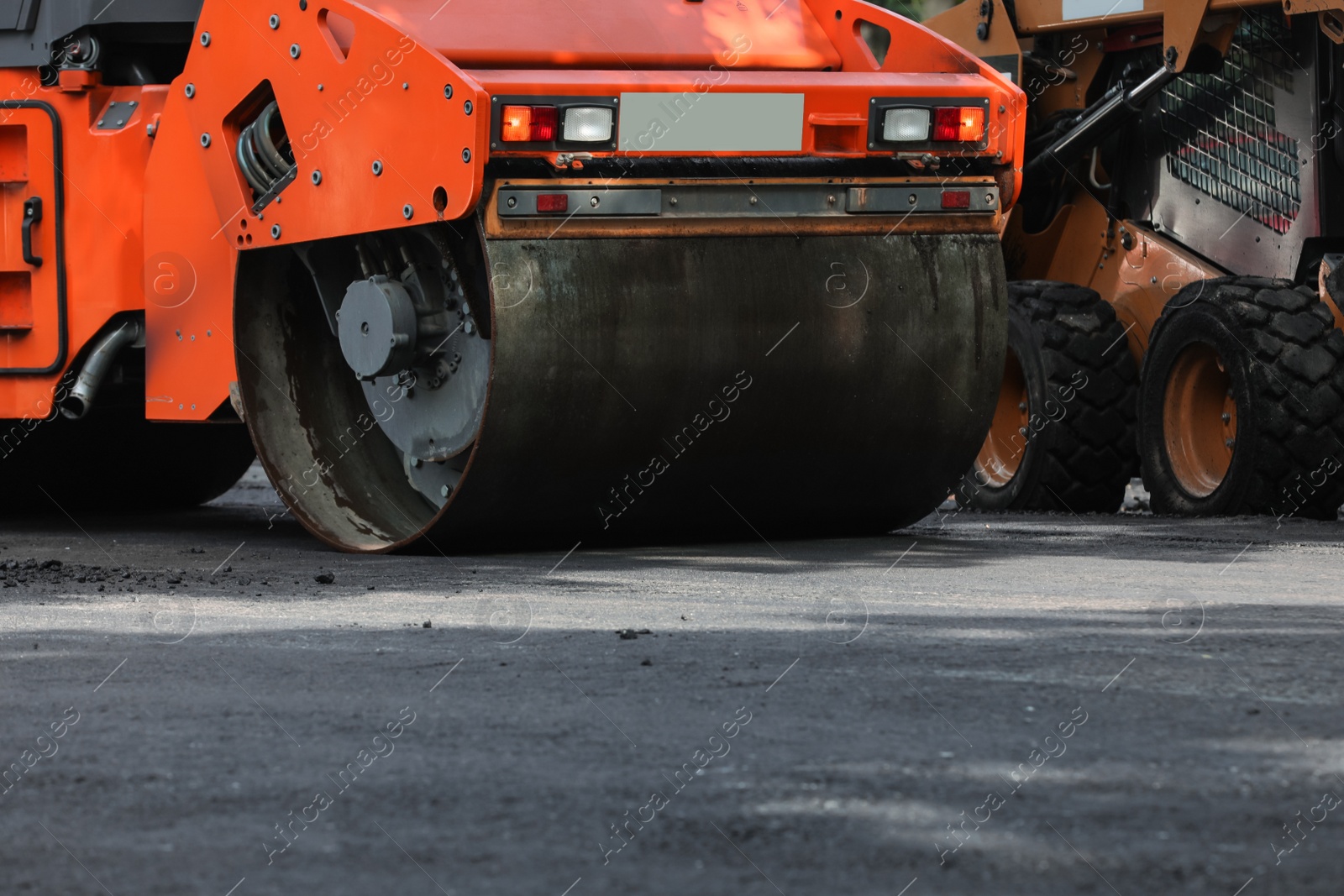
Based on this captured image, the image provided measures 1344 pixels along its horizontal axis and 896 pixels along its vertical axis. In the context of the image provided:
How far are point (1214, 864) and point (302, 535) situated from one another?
5.59 metres

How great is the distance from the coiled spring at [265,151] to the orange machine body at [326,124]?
2.1 inches

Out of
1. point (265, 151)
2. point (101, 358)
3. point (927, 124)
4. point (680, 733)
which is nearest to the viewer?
point (680, 733)

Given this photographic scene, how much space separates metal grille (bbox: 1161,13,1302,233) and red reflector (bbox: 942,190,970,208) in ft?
7.43

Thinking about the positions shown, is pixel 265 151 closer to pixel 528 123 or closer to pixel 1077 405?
pixel 528 123

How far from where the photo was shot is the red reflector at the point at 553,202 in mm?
6160

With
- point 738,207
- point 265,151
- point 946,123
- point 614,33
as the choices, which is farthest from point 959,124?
point 265,151

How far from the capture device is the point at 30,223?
7805 mm

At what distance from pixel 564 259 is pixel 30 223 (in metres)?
2.57

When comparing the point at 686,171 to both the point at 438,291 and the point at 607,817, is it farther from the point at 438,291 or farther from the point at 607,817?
the point at 607,817

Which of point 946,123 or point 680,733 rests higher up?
point 946,123

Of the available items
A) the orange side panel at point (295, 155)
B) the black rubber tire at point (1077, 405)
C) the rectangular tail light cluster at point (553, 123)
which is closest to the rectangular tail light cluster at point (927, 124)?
the rectangular tail light cluster at point (553, 123)

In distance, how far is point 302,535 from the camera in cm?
795

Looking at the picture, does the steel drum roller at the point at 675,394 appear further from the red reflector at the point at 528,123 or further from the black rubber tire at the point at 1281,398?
the black rubber tire at the point at 1281,398

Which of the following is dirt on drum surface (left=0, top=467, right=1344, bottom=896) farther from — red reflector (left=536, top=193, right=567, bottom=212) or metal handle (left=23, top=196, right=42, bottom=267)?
metal handle (left=23, top=196, right=42, bottom=267)
